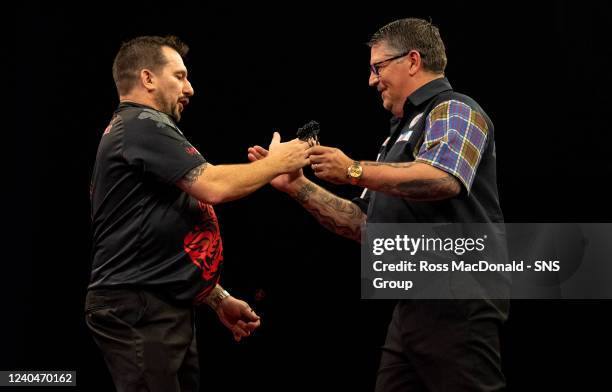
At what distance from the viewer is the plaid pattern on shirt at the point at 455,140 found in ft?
6.45

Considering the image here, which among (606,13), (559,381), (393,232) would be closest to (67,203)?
(393,232)

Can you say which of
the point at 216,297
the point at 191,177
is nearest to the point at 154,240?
the point at 191,177

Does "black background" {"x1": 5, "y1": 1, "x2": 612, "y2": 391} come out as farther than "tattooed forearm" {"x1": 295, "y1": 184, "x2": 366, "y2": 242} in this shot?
Yes

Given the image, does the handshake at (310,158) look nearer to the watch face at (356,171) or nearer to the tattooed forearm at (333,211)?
the watch face at (356,171)

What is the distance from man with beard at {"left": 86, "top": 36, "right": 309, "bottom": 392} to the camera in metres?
1.96

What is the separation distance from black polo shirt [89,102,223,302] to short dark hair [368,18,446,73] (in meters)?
0.75

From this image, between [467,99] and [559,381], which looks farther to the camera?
[559,381]

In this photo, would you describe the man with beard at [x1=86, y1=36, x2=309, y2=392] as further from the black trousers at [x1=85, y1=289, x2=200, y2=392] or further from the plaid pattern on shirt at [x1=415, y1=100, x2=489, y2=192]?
the plaid pattern on shirt at [x1=415, y1=100, x2=489, y2=192]

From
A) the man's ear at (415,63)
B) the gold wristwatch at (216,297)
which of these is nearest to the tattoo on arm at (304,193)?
the gold wristwatch at (216,297)

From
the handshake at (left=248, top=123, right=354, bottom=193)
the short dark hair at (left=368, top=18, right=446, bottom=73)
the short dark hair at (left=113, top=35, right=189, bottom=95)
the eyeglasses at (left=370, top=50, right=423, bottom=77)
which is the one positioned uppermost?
the short dark hair at (left=368, top=18, right=446, bottom=73)

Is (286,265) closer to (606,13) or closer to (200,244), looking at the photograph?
(200,244)

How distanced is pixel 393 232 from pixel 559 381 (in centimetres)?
156

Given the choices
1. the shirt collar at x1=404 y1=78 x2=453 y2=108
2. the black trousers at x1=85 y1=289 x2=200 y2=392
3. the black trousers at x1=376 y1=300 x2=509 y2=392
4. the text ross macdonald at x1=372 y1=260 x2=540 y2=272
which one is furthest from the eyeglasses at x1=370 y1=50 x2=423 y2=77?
the black trousers at x1=85 y1=289 x2=200 y2=392

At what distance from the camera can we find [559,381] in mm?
3199
